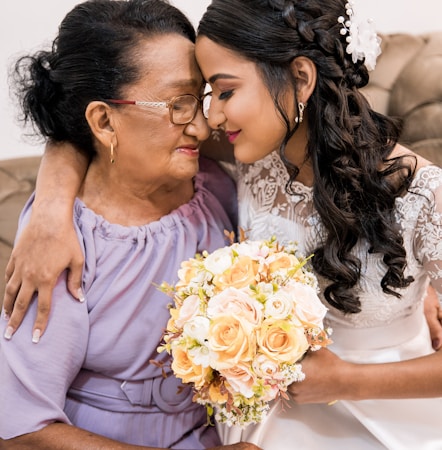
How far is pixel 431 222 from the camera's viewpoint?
58.9 inches

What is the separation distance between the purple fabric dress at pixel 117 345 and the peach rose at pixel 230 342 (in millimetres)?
302

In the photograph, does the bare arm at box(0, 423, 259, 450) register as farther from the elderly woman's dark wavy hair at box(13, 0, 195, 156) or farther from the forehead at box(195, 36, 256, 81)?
the forehead at box(195, 36, 256, 81)

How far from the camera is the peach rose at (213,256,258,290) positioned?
1321 millimetres

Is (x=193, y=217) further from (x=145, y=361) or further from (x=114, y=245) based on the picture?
(x=145, y=361)

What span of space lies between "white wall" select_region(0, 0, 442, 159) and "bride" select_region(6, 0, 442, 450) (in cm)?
108

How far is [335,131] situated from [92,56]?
60 centimetres

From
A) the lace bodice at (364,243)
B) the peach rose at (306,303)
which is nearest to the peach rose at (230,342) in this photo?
the peach rose at (306,303)

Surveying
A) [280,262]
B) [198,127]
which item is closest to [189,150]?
[198,127]

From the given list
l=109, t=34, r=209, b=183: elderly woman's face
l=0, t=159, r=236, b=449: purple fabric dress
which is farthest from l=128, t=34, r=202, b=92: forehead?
l=0, t=159, r=236, b=449: purple fabric dress

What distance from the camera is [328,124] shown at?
59.0 inches

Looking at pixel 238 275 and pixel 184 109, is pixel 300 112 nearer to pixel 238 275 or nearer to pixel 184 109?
pixel 184 109

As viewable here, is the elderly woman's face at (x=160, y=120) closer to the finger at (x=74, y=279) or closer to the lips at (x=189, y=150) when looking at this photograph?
the lips at (x=189, y=150)

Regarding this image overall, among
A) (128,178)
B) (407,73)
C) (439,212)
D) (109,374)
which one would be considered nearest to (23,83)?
(128,178)

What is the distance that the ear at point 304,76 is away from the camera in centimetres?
145
